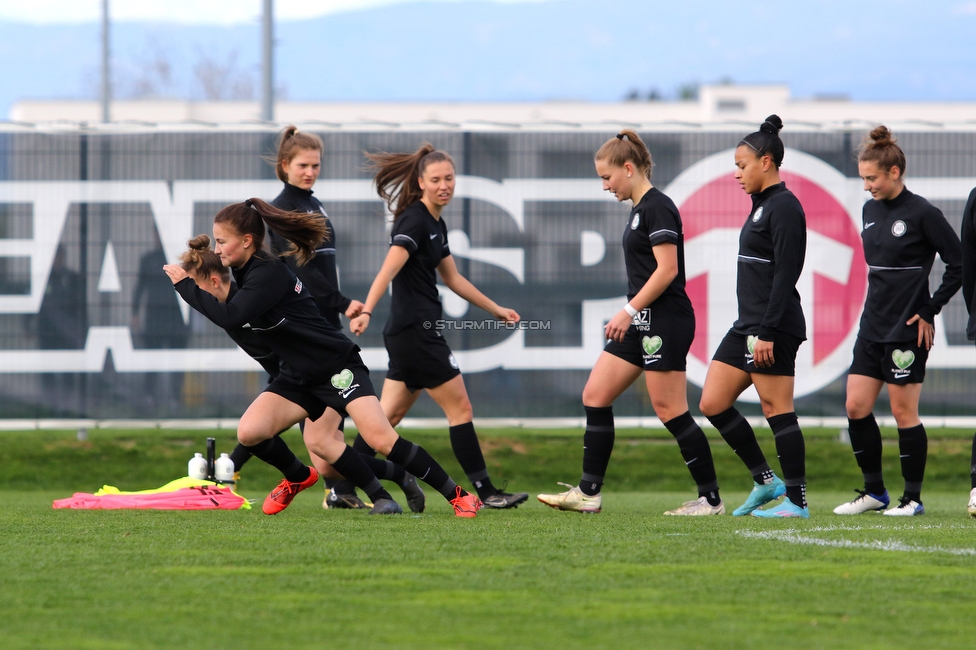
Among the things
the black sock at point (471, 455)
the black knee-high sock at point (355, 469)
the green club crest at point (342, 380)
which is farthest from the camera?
the black sock at point (471, 455)

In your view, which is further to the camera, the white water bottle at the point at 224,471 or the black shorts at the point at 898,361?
the white water bottle at the point at 224,471

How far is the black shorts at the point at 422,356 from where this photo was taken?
6.20m

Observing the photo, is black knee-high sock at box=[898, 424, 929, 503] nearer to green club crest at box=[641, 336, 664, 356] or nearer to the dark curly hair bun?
green club crest at box=[641, 336, 664, 356]

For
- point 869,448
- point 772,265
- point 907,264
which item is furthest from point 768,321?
point 869,448

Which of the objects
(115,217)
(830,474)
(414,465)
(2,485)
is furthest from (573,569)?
(115,217)

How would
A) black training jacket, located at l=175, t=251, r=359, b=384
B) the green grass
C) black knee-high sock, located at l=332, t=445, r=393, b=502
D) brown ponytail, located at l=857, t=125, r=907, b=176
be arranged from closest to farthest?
the green grass → black training jacket, located at l=175, t=251, r=359, b=384 → black knee-high sock, located at l=332, t=445, r=393, b=502 → brown ponytail, located at l=857, t=125, r=907, b=176

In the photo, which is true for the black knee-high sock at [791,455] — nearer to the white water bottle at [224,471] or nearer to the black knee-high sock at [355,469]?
the black knee-high sock at [355,469]

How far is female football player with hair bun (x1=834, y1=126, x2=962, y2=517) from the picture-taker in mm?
6164

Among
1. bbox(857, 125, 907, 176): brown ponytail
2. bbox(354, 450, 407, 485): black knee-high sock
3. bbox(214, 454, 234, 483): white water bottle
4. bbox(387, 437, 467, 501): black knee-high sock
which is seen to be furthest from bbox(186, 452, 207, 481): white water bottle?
bbox(857, 125, 907, 176): brown ponytail

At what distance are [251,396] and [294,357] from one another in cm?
457

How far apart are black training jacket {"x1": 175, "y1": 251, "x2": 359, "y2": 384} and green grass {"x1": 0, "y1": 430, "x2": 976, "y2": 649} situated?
79 cm

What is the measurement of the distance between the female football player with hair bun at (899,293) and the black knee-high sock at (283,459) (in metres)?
3.05

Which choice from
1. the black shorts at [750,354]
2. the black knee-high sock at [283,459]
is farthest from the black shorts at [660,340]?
the black knee-high sock at [283,459]

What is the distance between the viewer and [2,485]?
9312 millimetres
